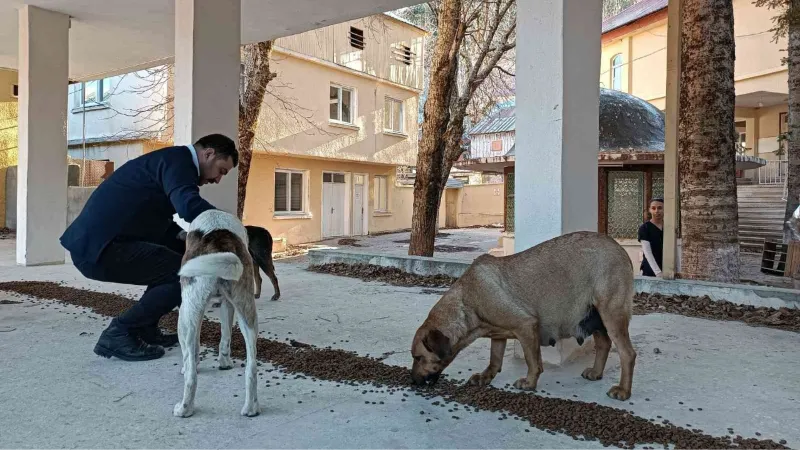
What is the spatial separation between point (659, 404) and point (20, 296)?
6.57 meters

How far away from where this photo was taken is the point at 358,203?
1002 inches

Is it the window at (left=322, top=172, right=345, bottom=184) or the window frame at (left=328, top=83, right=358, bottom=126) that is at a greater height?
the window frame at (left=328, top=83, right=358, bottom=126)

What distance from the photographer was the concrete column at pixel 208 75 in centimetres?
625

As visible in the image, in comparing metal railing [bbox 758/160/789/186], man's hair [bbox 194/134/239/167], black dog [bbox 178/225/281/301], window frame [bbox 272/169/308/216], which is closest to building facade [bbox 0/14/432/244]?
window frame [bbox 272/169/308/216]

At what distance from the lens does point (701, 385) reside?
12.2 ft

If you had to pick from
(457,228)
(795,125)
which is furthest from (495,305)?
(457,228)

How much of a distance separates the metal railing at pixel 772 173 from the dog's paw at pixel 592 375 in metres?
24.4

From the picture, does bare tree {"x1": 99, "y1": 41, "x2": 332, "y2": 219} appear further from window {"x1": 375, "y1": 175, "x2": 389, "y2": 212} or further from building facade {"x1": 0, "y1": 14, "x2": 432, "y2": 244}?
window {"x1": 375, "y1": 175, "x2": 389, "y2": 212}

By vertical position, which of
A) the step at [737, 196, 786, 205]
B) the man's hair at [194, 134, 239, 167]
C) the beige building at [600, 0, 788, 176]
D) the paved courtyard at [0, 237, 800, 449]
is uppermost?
the beige building at [600, 0, 788, 176]

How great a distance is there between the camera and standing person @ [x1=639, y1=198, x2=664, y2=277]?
818cm

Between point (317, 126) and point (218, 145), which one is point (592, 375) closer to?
point (218, 145)

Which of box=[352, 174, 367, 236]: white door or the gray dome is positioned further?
box=[352, 174, 367, 236]: white door

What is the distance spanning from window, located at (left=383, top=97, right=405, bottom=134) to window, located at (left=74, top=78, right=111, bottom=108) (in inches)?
435

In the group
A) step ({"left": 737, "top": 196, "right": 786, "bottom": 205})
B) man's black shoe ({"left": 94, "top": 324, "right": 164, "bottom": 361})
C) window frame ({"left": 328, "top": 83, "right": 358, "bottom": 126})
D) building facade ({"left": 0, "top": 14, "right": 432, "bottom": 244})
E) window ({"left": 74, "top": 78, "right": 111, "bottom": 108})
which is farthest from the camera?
window frame ({"left": 328, "top": 83, "right": 358, "bottom": 126})
